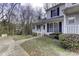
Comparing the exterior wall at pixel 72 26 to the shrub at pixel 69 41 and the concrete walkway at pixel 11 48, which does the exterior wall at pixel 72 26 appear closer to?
the shrub at pixel 69 41

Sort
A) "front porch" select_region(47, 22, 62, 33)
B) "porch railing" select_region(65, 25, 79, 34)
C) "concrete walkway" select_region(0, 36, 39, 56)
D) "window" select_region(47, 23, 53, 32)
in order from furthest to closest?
"window" select_region(47, 23, 53, 32), "front porch" select_region(47, 22, 62, 33), "porch railing" select_region(65, 25, 79, 34), "concrete walkway" select_region(0, 36, 39, 56)

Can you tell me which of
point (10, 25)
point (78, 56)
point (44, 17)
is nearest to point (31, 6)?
point (44, 17)

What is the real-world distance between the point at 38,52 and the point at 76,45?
1125mm

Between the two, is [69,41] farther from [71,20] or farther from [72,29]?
[71,20]

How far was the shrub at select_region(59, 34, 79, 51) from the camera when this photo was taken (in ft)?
12.3

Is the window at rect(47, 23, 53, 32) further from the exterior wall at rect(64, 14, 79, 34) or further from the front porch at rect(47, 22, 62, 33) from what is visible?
the exterior wall at rect(64, 14, 79, 34)

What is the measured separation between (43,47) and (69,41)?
0.79m

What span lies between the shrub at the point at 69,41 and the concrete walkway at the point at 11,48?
1.14 meters

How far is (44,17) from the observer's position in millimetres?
4180

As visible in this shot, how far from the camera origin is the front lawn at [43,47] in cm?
375

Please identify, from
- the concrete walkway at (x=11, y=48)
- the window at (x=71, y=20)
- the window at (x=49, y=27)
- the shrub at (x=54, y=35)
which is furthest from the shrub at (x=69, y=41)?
the concrete walkway at (x=11, y=48)

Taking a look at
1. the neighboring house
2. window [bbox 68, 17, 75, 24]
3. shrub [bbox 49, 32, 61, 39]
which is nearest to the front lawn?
shrub [bbox 49, 32, 61, 39]

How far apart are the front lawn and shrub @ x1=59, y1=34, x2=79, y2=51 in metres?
0.14

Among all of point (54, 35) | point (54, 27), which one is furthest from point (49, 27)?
point (54, 35)
